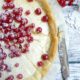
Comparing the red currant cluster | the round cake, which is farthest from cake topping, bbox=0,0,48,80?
the red currant cluster

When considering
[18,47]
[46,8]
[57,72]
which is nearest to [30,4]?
[46,8]

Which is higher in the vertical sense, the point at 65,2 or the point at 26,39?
the point at 65,2

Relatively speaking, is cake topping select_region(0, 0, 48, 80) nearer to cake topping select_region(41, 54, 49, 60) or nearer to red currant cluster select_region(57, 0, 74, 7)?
cake topping select_region(41, 54, 49, 60)

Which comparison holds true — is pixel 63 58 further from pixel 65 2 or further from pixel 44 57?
pixel 65 2

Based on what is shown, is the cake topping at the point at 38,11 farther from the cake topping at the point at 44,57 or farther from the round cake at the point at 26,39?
the cake topping at the point at 44,57

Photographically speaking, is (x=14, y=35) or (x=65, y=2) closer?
(x=14, y=35)

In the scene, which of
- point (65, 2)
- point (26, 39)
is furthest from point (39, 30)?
point (65, 2)

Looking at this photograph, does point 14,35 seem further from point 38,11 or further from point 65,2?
point 65,2
